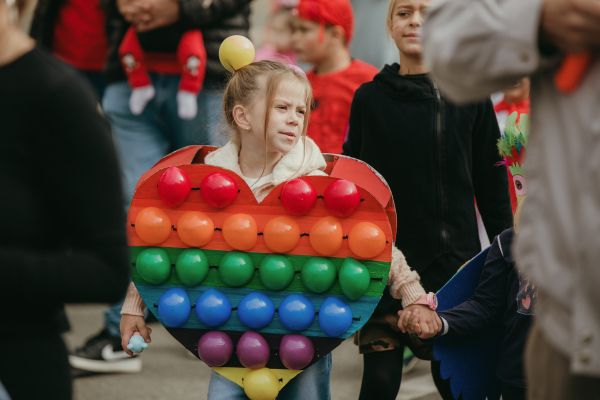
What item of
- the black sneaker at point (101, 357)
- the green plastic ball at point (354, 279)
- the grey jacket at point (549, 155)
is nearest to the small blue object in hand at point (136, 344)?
the green plastic ball at point (354, 279)

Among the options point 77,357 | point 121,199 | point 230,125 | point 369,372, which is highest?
point 121,199

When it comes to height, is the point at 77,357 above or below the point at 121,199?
below

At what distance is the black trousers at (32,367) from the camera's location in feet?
6.08

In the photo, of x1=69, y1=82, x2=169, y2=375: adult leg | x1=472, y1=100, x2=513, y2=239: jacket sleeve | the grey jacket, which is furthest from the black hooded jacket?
the grey jacket

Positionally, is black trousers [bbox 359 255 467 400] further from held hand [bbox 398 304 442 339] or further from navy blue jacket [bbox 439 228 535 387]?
held hand [bbox 398 304 442 339]

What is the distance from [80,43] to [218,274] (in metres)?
2.96

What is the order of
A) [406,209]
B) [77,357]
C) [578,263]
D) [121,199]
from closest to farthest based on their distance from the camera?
[578,263]
[121,199]
[406,209]
[77,357]

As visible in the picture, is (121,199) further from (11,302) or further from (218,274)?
(218,274)

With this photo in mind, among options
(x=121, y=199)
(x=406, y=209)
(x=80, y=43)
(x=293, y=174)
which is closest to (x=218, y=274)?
(x=293, y=174)

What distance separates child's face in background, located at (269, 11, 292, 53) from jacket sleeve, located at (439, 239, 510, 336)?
8.88 feet

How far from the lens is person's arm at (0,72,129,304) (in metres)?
1.79

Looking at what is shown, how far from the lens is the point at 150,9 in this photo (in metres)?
5.07

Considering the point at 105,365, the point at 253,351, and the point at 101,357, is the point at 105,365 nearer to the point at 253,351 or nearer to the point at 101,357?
the point at 101,357

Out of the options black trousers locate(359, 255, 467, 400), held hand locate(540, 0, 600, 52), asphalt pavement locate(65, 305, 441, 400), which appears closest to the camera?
held hand locate(540, 0, 600, 52)
